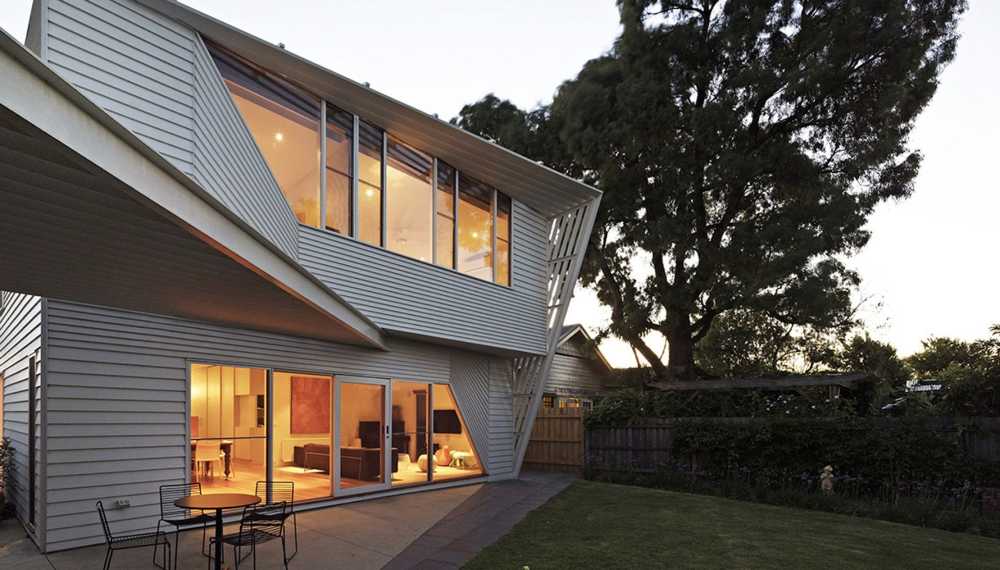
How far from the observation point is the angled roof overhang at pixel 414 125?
7.04 metres

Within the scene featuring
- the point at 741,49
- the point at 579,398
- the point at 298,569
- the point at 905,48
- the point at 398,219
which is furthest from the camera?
the point at 579,398

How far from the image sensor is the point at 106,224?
12.1 ft

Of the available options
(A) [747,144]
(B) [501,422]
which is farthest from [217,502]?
(A) [747,144]

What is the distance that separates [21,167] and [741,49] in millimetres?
14252

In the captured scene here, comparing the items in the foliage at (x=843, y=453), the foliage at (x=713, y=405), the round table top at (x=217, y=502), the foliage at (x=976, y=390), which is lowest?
the foliage at (x=843, y=453)

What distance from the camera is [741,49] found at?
14125 millimetres

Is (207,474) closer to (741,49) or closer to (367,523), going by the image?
(367,523)

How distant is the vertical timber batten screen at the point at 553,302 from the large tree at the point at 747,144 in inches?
80.4

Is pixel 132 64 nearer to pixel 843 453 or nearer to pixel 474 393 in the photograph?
pixel 474 393

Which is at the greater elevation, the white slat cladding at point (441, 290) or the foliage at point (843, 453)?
the white slat cladding at point (441, 290)

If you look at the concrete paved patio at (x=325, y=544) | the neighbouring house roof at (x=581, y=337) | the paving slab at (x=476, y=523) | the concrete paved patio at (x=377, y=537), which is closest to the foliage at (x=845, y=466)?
the paving slab at (x=476, y=523)

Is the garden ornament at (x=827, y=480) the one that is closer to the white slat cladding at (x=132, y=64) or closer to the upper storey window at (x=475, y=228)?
the upper storey window at (x=475, y=228)

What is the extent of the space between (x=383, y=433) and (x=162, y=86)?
6141 millimetres

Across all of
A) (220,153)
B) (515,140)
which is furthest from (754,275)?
(220,153)
